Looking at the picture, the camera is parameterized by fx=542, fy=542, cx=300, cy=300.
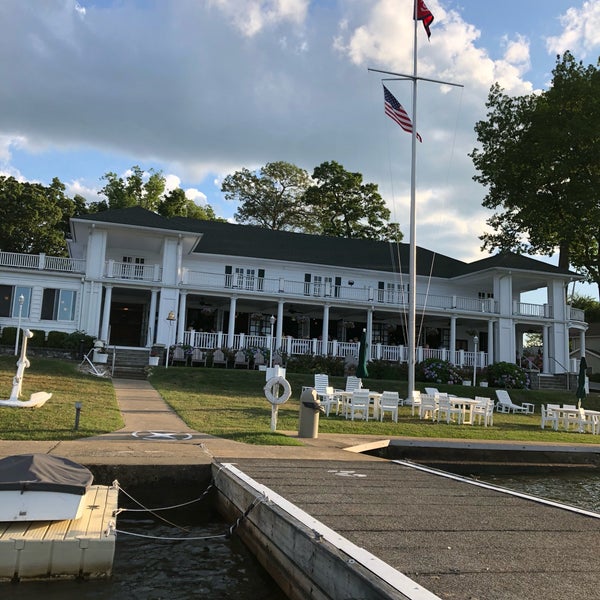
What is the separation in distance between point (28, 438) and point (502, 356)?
26.4 metres

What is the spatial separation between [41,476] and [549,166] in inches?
1382

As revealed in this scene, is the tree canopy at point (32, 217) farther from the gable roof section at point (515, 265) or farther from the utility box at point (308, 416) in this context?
the utility box at point (308, 416)

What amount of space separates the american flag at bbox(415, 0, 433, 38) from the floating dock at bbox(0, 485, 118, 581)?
19.5 metres

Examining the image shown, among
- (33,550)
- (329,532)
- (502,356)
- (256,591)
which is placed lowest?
(256,591)

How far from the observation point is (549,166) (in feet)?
111

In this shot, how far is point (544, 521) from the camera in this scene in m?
5.62

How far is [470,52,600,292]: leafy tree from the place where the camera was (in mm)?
32062

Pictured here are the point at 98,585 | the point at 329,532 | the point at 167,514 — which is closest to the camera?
the point at 329,532

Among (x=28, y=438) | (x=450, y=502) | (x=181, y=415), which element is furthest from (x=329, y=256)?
(x=450, y=502)

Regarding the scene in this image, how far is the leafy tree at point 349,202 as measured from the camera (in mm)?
47188

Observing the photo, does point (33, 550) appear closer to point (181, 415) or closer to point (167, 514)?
point (167, 514)

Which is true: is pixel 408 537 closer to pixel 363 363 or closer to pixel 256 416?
pixel 256 416

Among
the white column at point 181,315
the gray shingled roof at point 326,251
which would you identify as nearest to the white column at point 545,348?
the gray shingled roof at point 326,251

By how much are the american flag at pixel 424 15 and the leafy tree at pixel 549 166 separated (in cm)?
1627
